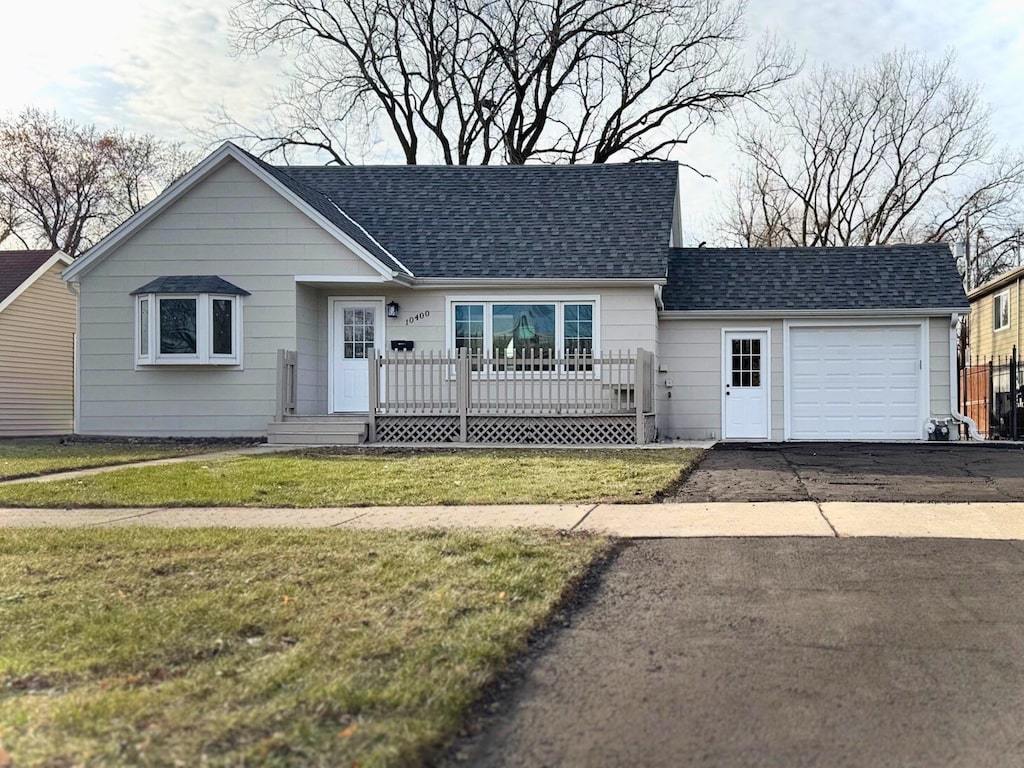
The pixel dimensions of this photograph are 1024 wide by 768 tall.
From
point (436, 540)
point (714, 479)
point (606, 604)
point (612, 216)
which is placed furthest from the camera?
point (612, 216)

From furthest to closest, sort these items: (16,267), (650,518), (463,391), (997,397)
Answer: (16,267) < (997,397) < (463,391) < (650,518)

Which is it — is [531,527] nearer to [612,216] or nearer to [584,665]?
[584,665]

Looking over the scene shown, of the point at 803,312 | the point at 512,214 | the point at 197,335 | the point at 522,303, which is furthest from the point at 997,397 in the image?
the point at 197,335

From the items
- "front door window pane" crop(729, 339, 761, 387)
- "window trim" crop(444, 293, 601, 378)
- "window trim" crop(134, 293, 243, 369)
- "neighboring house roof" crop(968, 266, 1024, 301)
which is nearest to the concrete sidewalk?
"window trim" crop(134, 293, 243, 369)

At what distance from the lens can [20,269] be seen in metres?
24.1

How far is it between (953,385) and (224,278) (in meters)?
13.9

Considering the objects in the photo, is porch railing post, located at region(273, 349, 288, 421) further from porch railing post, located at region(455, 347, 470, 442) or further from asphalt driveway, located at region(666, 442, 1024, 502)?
asphalt driveway, located at region(666, 442, 1024, 502)

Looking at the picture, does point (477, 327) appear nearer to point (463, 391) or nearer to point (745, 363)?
point (463, 391)

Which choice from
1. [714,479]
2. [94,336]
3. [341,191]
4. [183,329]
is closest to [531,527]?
[714,479]

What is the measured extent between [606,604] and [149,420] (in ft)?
45.7

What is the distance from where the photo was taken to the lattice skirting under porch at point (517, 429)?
15.6 m

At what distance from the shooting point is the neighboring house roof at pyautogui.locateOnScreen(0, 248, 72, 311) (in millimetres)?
23250

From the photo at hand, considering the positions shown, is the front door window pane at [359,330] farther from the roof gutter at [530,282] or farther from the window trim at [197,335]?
the window trim at [197,335]

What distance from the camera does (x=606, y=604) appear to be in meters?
4.73
